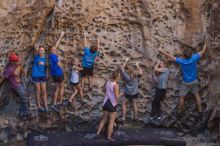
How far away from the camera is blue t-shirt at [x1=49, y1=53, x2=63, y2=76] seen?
9.60 metres

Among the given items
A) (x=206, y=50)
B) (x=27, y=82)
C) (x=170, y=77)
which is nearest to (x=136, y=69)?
(x=170, y=77)

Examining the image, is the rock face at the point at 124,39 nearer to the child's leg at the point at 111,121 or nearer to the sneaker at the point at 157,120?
the sneaker at the point at 157,120

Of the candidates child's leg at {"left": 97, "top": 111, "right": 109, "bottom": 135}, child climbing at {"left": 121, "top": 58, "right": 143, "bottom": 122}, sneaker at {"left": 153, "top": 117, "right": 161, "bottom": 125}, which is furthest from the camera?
sneaker at {"left": 153, "top": 117, "right": 161, "bottom": 125}

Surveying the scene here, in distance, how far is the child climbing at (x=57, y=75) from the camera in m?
9.64

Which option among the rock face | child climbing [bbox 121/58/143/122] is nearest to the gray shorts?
the rock face

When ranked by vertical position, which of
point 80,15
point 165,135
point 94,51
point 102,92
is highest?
point 80,15

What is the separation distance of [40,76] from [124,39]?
1699 millimetres

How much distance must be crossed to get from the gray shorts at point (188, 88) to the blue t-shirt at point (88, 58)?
5.65 ft

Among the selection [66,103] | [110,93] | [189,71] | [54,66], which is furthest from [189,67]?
[54,66]

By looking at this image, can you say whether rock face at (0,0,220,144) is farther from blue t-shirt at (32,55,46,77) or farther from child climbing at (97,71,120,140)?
child climbing at (97,71,120,140)

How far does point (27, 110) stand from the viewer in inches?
384

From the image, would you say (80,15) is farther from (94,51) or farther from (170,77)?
(170,77)

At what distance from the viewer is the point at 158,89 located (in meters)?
10.0

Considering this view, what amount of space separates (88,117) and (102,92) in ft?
1.75
